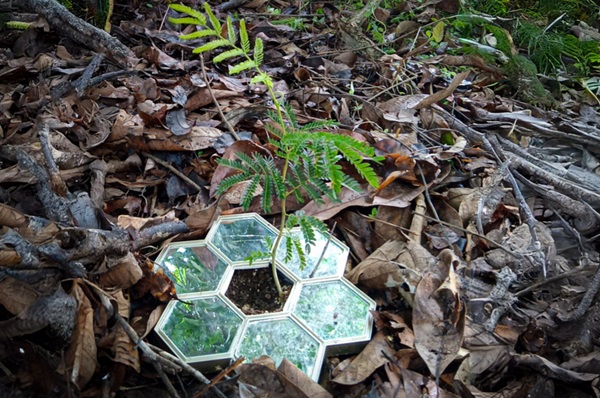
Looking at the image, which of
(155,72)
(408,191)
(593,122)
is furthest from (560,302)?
(155,72)

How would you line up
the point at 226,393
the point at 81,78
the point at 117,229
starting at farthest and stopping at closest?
the point at 81,78
the point at 117,229
the point at 226,393

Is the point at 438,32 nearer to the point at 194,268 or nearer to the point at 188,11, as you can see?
the point at 188,11

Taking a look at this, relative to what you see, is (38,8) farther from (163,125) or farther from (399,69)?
(399,69)

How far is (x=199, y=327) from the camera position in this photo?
1.48m

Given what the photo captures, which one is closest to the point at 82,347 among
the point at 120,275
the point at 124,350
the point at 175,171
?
the point at 124,350

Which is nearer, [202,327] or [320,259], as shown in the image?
[202,327]

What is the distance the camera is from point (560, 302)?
164cm

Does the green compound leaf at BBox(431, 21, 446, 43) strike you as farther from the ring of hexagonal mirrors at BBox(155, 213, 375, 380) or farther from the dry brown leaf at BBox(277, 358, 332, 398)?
the dry brown leaf at BBox(277, 358, 332, 398)

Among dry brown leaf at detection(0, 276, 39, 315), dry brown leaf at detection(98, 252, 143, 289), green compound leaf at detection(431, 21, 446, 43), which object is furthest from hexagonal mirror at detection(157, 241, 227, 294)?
green compound leaf at detection(431, 21, 446, 43)

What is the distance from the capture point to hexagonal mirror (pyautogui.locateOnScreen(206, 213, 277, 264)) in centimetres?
169

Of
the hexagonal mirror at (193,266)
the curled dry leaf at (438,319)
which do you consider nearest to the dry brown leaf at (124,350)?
the hexagonal mirror at (193,266)

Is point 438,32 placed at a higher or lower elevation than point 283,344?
higher

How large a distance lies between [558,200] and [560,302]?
485 mm

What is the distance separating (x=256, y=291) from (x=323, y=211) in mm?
396
